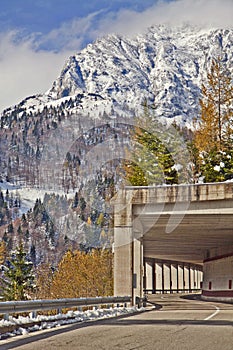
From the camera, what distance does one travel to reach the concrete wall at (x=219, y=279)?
46812 mm

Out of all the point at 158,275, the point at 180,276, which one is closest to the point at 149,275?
the point at 158,275

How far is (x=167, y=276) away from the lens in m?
87.2

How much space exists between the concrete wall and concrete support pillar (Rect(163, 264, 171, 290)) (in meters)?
27.1

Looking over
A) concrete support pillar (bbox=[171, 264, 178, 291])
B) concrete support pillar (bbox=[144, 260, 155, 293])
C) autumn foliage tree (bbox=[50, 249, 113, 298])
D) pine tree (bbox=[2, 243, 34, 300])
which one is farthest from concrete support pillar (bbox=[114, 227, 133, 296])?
concrete support pillar (bbox=[171, 264, 178, 291])

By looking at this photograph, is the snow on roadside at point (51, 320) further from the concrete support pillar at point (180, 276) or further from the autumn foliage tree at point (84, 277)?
the concrete support pillar at point (180, 276)

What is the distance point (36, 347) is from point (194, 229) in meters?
27.3

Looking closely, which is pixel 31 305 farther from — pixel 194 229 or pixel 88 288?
pixel 88 288

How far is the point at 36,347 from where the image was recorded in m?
12.1

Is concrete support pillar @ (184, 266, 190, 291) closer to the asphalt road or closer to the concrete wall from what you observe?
the concrete wall

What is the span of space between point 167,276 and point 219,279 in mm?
36992

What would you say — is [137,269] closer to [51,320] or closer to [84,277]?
[51,320]

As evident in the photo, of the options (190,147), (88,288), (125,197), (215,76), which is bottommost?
(88,288)

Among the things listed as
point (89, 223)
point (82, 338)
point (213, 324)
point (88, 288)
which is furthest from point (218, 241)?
point (89, 223)

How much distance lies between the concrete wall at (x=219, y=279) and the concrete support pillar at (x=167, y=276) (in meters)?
27.1
